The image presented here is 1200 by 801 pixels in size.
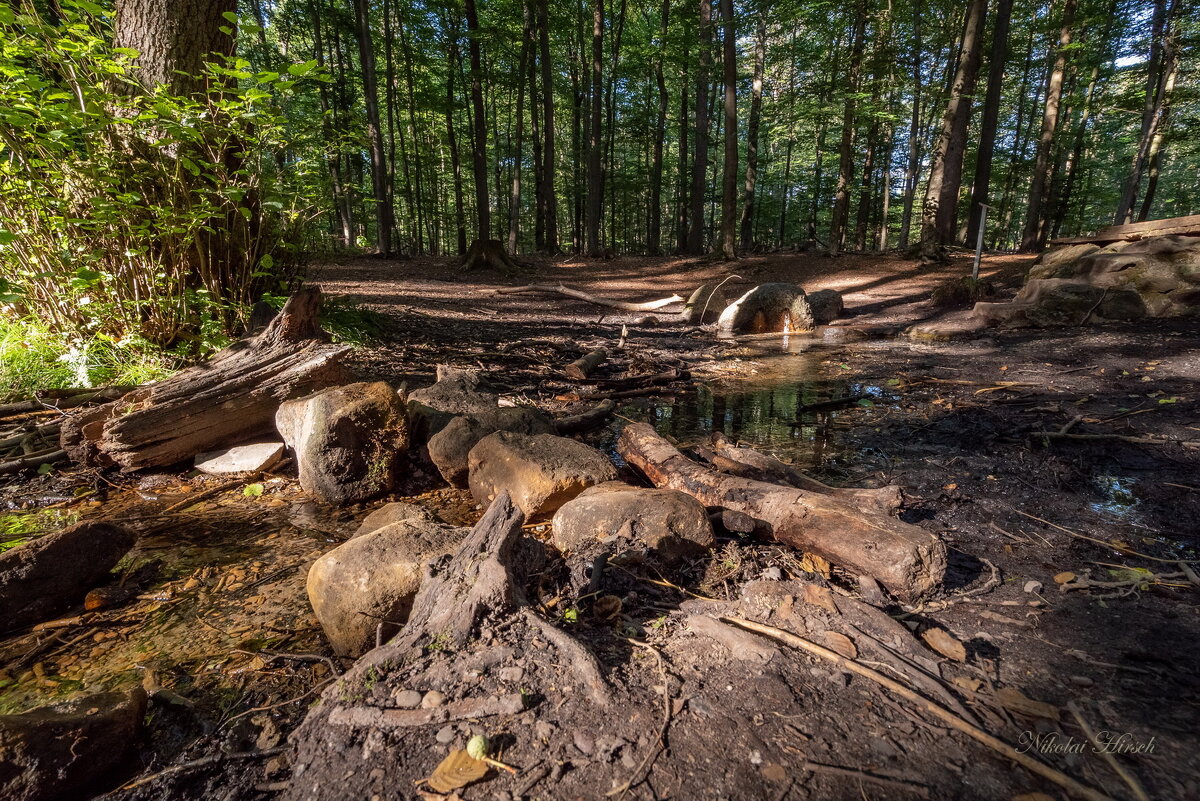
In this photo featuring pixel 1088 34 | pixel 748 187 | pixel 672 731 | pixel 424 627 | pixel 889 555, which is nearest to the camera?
pixel 672 731

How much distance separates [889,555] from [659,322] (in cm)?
900

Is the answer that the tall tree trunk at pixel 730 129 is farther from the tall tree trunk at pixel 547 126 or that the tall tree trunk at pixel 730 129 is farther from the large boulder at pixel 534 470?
the large boulder at pixel 534 470

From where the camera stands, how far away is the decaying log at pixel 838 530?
82.0 inches

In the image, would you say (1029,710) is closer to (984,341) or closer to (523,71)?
(984,341)

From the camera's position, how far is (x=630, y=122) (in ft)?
86.4

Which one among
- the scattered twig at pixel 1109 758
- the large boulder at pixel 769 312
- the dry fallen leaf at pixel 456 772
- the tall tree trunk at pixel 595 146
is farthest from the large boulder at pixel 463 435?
the tall tree trunk at pixel 595 146

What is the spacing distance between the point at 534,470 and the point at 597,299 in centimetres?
982

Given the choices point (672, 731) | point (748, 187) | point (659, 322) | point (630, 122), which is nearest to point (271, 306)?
point (672, 731)

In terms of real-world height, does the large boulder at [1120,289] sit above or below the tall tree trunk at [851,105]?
below

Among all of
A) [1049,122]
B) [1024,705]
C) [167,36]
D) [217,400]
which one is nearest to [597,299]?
[167,36]

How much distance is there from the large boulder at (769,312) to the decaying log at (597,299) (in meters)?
2.24

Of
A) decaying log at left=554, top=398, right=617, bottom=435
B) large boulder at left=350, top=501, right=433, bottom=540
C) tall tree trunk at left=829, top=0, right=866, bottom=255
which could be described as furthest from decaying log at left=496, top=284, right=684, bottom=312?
large boulder at left=350, top=501, right=433, bottom=540

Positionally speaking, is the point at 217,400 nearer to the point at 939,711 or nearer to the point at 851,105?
the point at 939,711

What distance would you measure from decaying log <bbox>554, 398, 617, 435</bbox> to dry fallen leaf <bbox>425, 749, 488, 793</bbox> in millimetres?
3056
